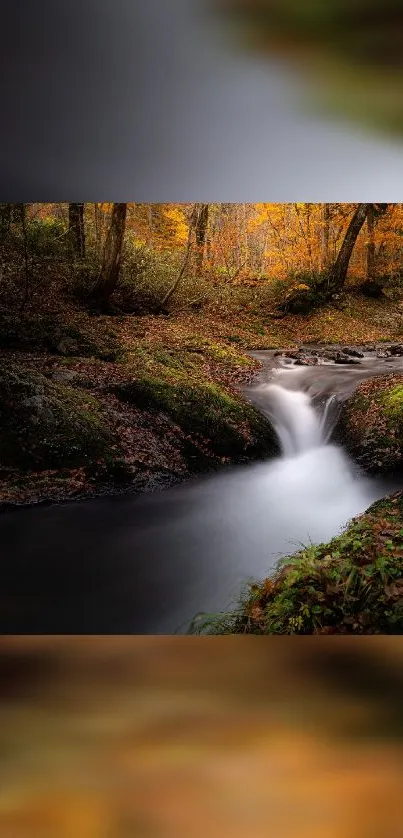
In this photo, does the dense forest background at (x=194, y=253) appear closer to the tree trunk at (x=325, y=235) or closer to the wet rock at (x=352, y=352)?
the tree trunk at (x=325, y=235)

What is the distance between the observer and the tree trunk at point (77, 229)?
278 centimetres

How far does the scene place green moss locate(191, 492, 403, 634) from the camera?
8.53ft

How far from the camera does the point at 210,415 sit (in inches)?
114

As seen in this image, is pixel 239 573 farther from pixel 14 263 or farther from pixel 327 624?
pixel 14 263

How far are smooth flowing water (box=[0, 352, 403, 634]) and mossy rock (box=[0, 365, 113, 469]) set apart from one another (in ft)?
0.74

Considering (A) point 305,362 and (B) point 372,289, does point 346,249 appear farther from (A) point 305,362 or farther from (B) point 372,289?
(A) point 305,362

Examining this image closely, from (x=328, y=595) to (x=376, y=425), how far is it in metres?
0.81
